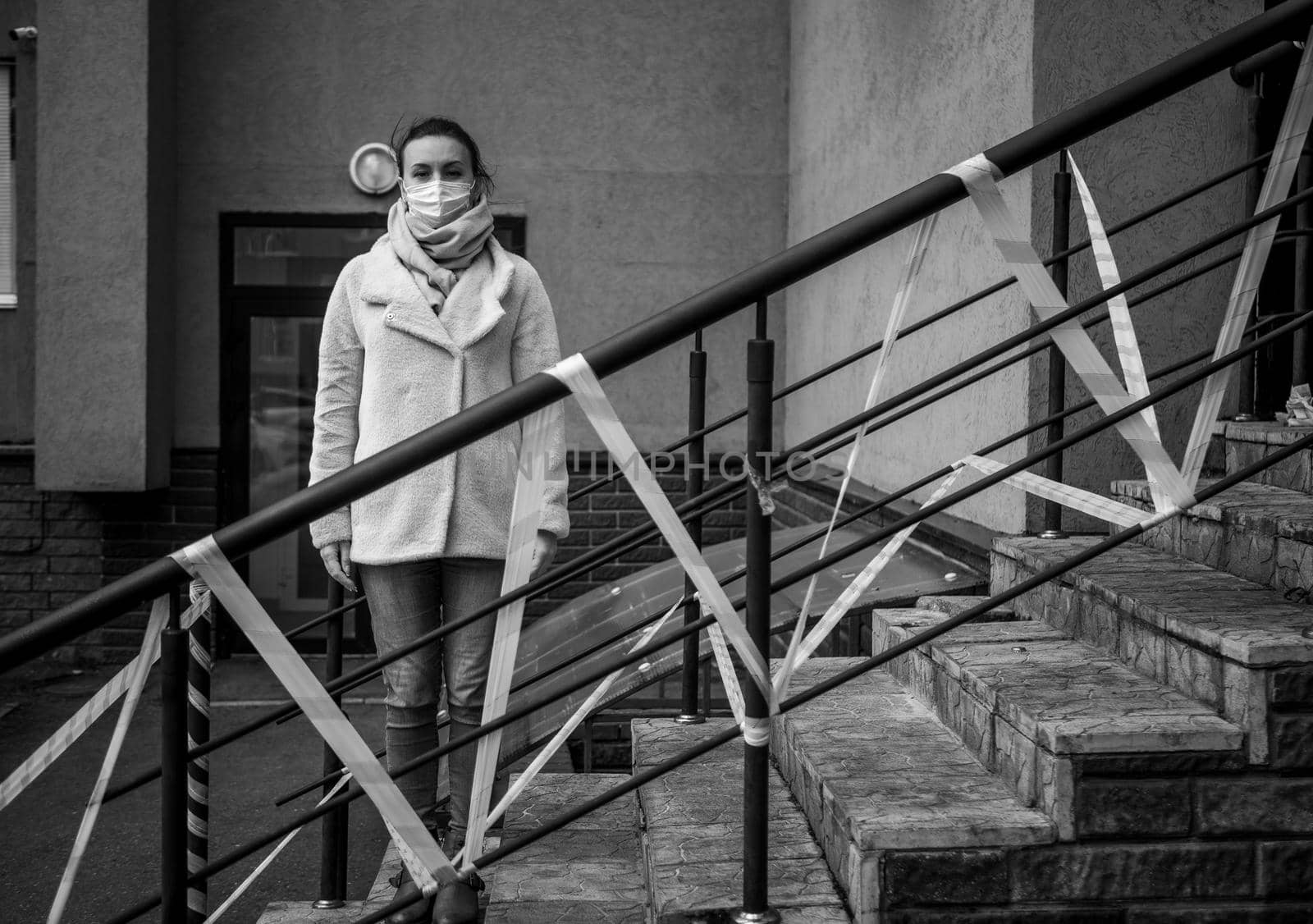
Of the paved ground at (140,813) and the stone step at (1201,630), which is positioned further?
the paved ground at (140,813)

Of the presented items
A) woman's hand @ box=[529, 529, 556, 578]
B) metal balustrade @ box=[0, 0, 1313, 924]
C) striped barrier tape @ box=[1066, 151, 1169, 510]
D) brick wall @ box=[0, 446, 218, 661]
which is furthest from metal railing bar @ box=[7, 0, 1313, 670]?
brick wall @ box=[0, 446, 218, 661]

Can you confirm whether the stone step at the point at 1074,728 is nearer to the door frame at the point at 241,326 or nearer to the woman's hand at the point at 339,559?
the woman's hand at the point at 339,559

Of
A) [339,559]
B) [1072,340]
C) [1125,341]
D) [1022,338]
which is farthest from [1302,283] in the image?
[339,559]

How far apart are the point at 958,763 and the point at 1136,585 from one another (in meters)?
0.56

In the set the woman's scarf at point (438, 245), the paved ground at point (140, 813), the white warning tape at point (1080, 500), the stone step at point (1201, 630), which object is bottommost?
the paved ground at point (140, 813)

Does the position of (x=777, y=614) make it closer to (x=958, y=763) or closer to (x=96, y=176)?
(x=958, y=763)

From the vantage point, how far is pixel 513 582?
1.87m

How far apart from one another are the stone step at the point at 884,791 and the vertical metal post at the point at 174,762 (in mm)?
1015

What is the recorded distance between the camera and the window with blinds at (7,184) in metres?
6.96

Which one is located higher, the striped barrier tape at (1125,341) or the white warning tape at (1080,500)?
the striped barrier tape at (1125,341)

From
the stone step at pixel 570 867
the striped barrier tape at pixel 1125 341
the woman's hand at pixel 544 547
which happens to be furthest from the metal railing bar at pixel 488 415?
the stone step at pixel 570 867

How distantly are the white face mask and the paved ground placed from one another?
2.22 meters

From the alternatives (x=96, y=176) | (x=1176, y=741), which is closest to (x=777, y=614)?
(x=1176, y=741)

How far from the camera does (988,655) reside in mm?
2396
